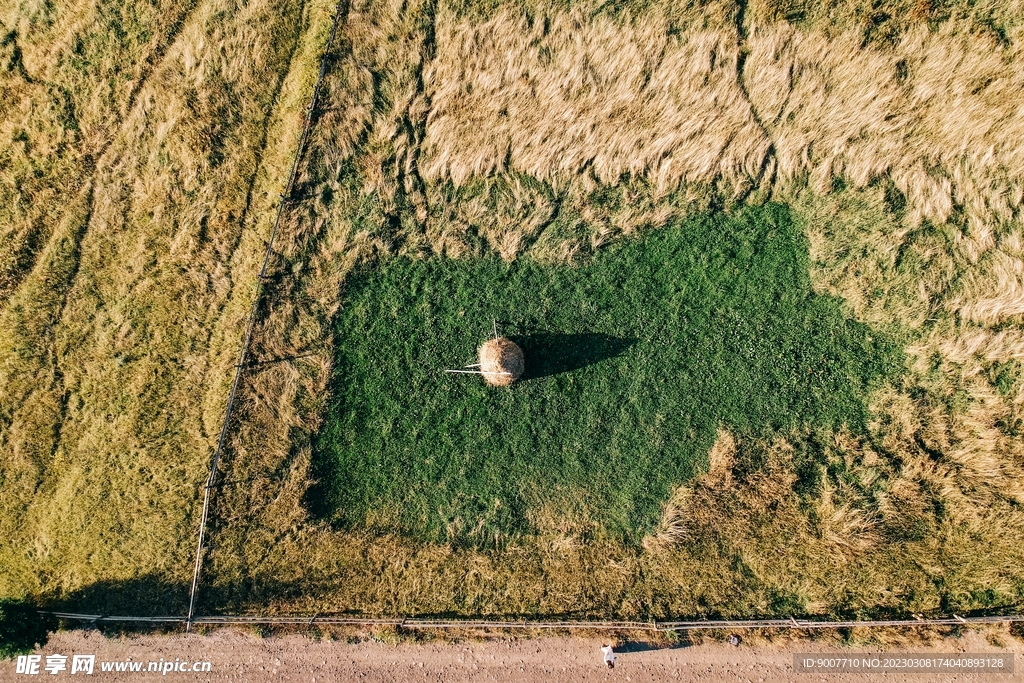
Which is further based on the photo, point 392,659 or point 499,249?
point 499,249

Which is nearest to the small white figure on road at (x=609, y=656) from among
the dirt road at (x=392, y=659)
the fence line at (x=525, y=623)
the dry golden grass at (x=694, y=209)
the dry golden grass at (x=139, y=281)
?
the dirt road at (x=392, y=659)

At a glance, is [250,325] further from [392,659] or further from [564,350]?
[392,659]

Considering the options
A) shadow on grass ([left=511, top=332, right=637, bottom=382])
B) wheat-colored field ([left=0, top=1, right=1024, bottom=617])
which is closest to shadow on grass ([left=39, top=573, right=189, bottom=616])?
wheat-colored field ([left=0, top=1, right=1024, bottom=617])

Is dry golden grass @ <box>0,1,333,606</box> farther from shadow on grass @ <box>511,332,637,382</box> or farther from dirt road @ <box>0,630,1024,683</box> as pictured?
shadow on grass @ <box>511,332,637,382</box>

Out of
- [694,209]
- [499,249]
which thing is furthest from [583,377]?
[694,209]

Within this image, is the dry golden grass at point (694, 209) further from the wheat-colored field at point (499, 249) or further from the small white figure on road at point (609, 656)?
the small white figure on road at point (609, 656)

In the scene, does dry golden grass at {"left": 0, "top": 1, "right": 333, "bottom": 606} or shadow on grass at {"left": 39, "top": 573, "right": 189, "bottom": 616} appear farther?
dry golden grass at {"left": 0, "top": 1, "right": 333, "bottom": 606}

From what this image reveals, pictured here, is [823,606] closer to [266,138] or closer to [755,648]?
[755,648]
